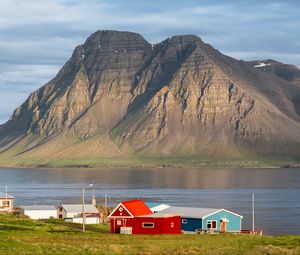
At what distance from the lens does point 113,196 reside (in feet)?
598

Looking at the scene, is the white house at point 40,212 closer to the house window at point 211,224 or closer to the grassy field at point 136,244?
the house window at point 211,224

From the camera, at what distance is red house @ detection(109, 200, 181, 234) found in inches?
2803

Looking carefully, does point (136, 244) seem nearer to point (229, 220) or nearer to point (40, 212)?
point (229, 220)

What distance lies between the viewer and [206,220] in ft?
273

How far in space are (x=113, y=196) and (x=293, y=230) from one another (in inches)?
3179

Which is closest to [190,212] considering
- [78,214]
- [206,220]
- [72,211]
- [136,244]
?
[206,220]

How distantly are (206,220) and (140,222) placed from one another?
13095 mm

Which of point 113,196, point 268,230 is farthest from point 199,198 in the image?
point 268,230

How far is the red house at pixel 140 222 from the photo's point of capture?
7119cm

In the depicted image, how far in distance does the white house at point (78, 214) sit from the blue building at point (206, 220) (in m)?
14.3

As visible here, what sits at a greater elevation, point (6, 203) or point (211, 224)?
point (211, 224)

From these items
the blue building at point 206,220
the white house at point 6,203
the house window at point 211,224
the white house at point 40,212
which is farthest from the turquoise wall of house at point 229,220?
the white house at point 6,203

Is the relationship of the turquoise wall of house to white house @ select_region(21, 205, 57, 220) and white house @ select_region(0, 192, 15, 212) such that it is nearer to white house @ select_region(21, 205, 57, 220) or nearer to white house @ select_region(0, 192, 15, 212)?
white house @ select_region(21, 205, 57, 220)

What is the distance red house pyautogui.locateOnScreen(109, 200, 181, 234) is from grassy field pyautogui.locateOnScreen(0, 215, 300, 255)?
897cm
